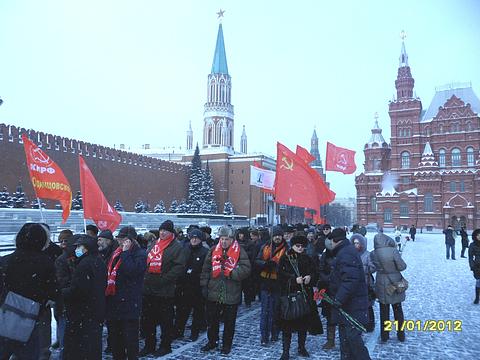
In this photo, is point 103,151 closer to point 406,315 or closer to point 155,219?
point 155,219

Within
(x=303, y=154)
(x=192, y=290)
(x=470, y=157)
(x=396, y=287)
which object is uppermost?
(x=470, y=157)

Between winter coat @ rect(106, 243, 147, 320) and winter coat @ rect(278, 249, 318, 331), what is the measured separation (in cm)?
178

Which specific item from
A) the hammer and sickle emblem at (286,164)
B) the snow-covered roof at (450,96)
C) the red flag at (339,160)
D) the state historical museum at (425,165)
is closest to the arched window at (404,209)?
the state historical museum at (425,165)

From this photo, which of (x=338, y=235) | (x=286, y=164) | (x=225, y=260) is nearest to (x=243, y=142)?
(x=286, y=164)

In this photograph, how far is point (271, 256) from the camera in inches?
228

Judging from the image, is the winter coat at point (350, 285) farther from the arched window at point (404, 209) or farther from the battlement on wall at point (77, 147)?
the arched window at point (404, 209)

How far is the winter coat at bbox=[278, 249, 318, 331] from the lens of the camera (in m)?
4.92

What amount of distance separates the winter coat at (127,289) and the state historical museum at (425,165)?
47034mm

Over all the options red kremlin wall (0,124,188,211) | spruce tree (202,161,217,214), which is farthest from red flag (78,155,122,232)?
spruce tree (202,161,217,214)

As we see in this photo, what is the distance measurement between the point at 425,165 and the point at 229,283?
47.8m

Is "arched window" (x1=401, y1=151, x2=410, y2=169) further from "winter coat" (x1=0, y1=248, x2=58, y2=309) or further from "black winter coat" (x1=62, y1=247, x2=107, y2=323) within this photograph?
"winter coat" (x1=0, y1=248, x2=58, y2=309)

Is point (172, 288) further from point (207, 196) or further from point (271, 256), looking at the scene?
point (207, 196)

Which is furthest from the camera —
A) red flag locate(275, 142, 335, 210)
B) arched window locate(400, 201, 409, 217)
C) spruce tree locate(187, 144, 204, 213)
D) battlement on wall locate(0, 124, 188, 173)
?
spruce tree locate(187, 144, 204, 213)

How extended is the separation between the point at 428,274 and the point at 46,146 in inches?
1235
